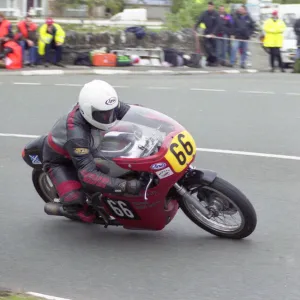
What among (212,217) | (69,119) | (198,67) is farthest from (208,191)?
(198,67)

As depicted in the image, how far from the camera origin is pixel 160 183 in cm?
615

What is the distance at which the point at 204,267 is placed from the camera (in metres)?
6.00

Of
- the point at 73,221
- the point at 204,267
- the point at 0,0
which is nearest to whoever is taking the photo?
the point at 204,267

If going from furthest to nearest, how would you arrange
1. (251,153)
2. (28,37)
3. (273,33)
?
1. (273,33)
2. (28,37)
3. (251,153)

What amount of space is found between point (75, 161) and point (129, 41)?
17264 millimetres

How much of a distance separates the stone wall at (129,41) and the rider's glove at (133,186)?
55.5 ft

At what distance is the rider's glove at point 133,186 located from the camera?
617 centimetres

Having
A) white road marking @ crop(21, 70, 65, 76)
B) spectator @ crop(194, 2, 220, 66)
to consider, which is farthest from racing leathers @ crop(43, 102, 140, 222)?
spectator @ crop(194, 2, 220, 66)

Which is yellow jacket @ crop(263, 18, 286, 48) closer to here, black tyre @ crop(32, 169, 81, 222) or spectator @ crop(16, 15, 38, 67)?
spectator @ crop(16, 15, 38, 67)

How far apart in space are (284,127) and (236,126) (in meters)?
0.74

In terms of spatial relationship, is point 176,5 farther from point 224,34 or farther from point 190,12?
point 224,34

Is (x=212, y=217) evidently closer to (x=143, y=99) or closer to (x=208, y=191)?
(x=208, y=191)

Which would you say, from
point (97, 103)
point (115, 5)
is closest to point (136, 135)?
point (97, 103)

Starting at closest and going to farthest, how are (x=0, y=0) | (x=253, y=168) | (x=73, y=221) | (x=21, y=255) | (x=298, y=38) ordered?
(x=21, y=255), (x=73, y=221), (x=253, y=168), (x=298, y=38), (x=0, y=0)
